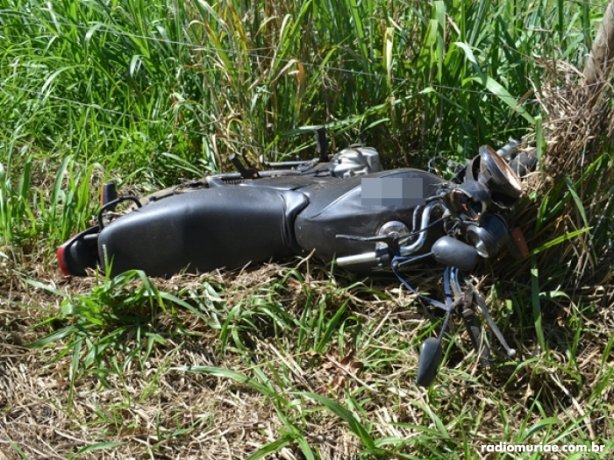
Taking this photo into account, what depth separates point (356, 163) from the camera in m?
3.24

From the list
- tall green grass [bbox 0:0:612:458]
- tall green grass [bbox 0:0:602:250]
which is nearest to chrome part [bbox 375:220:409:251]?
tall green grass [bbox 0:0:612:458]

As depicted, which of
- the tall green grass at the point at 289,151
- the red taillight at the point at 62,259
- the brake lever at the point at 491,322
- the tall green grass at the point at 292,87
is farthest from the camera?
the tall green grass at the point at 292,87

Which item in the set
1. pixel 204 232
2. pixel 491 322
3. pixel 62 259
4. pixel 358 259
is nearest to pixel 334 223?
pixel 358 259

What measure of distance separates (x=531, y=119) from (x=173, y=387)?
1336 millimetres

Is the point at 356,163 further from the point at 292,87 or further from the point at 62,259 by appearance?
the point at 62,259

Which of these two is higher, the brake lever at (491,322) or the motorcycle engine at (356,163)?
the motorcycle engine at (356,163)

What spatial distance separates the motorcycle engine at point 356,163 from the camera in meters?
3.23

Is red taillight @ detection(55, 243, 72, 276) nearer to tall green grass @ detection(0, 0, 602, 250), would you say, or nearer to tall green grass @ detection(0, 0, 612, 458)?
tall green grass @ detection(0, 0, 612, 458)

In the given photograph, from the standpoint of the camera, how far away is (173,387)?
2.87 m

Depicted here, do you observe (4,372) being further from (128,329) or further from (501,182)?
(501,182)

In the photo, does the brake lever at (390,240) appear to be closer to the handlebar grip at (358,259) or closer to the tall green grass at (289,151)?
the handlebar grip at (358,259)

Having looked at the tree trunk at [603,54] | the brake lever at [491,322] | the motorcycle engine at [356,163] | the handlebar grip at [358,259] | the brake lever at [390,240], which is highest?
the tree trunk at [603,54]

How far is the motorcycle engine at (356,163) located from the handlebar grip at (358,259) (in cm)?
34

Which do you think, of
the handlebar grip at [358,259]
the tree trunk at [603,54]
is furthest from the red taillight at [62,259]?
the tree trunk at [603,54]
